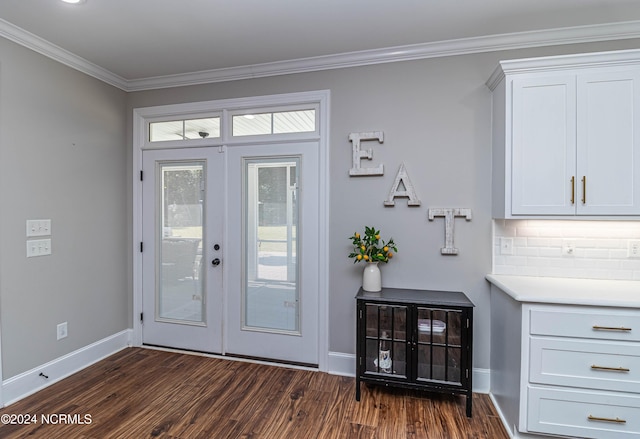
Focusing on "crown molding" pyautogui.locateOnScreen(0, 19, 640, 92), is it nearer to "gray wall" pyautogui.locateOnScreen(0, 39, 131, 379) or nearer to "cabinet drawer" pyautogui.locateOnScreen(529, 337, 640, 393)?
"gray wall" pyautogui.locateOnScreen(0, 39, 131, 379)

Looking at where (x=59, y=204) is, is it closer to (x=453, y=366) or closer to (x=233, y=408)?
(x=233, y=408)

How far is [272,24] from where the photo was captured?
2.12 meters

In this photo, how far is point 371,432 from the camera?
1.91 metres

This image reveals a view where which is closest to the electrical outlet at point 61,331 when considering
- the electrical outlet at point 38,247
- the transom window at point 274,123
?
the electrical outlet at point 38,247

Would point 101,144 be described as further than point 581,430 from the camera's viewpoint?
Yes

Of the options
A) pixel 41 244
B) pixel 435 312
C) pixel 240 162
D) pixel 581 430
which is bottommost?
pixel 581 430

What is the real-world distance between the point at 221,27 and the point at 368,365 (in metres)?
2.65

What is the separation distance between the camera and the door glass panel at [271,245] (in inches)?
A: 108

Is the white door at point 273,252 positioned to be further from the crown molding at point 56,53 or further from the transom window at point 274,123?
the crown molding at point 56,53

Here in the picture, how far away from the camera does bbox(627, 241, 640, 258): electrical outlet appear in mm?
Result: 2146

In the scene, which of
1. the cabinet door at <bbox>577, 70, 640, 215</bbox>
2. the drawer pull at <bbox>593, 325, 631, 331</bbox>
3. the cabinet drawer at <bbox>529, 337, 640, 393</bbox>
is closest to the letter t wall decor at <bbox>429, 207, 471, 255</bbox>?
the cabinet door at <bbox>577, 70, 640, 215</bbox>

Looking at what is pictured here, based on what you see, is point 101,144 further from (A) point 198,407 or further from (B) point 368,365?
(B) point 368,365

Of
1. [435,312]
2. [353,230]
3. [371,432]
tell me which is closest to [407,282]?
[435,312]

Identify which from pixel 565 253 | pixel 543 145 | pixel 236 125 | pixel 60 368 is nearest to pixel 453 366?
pixel 565 253
